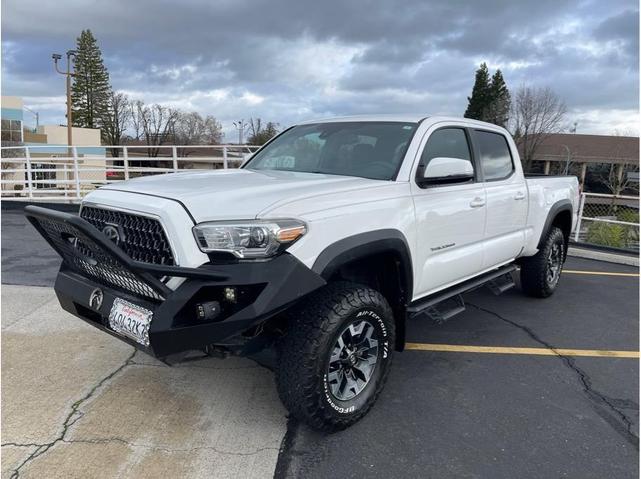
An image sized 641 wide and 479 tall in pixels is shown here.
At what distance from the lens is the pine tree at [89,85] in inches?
2302

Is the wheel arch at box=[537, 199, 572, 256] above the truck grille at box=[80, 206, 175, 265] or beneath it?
beneath

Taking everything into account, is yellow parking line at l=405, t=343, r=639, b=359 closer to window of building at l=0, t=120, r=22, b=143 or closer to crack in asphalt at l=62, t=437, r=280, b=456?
crack in asphalt at l=62, t=437, r=280, b=456

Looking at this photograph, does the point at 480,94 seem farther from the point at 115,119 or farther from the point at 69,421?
the point at 69,421

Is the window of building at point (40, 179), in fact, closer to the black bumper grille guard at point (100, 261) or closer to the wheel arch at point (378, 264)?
the black bumper grille guard at point (100, 261)

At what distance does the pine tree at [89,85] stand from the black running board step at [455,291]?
62681 millimetres

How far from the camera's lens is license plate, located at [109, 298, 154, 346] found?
266cm

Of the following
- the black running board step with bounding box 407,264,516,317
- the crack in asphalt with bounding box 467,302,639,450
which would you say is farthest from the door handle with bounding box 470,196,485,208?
the crack in asphalt with bounding box 467,302,639,450

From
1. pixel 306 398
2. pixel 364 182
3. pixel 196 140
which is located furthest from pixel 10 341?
pixel 196 140

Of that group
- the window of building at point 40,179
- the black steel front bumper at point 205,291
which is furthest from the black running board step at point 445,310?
the window of building at point 40,179

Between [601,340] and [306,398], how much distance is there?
3357mm

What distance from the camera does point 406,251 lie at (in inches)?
132

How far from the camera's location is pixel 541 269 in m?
5.70

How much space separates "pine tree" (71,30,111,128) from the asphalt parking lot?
61.5m

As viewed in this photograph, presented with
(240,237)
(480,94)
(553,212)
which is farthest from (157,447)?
(480,94)
